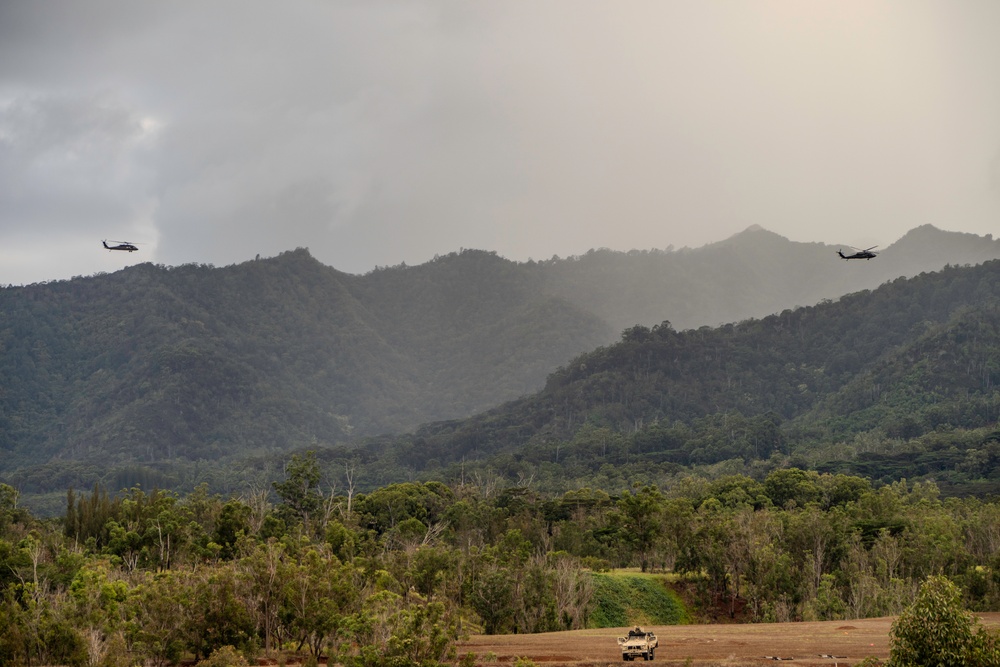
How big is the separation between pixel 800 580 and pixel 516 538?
59.3 feet

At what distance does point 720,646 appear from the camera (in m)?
38.7

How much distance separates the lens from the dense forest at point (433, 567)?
34.9 m

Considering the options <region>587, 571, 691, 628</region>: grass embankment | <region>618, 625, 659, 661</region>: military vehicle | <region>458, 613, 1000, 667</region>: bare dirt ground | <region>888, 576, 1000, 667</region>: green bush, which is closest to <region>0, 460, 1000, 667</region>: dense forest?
<region>587, 571, 691, 628</region>: grass embankment

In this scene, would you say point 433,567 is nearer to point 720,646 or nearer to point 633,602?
point 720,646

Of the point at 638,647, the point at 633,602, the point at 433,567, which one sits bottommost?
the point at 633,602

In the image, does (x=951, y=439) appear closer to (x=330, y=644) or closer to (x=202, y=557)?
(x=202, y=557)

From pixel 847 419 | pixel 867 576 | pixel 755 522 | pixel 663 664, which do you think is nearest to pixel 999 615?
pixel 867 576

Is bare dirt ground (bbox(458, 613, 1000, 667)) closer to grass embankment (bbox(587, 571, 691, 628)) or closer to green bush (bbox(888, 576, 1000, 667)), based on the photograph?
green bush (bbox(888, 576, 1000, 667))

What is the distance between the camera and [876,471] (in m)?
132

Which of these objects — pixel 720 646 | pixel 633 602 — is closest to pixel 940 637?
pixel 720 646

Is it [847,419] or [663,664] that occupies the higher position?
[847,419]

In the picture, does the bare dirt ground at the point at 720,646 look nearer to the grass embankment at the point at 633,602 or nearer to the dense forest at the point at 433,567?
the dense forest at the point at 433,567

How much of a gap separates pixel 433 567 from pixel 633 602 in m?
18.2

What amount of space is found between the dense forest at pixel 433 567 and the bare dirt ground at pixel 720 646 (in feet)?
8.77
